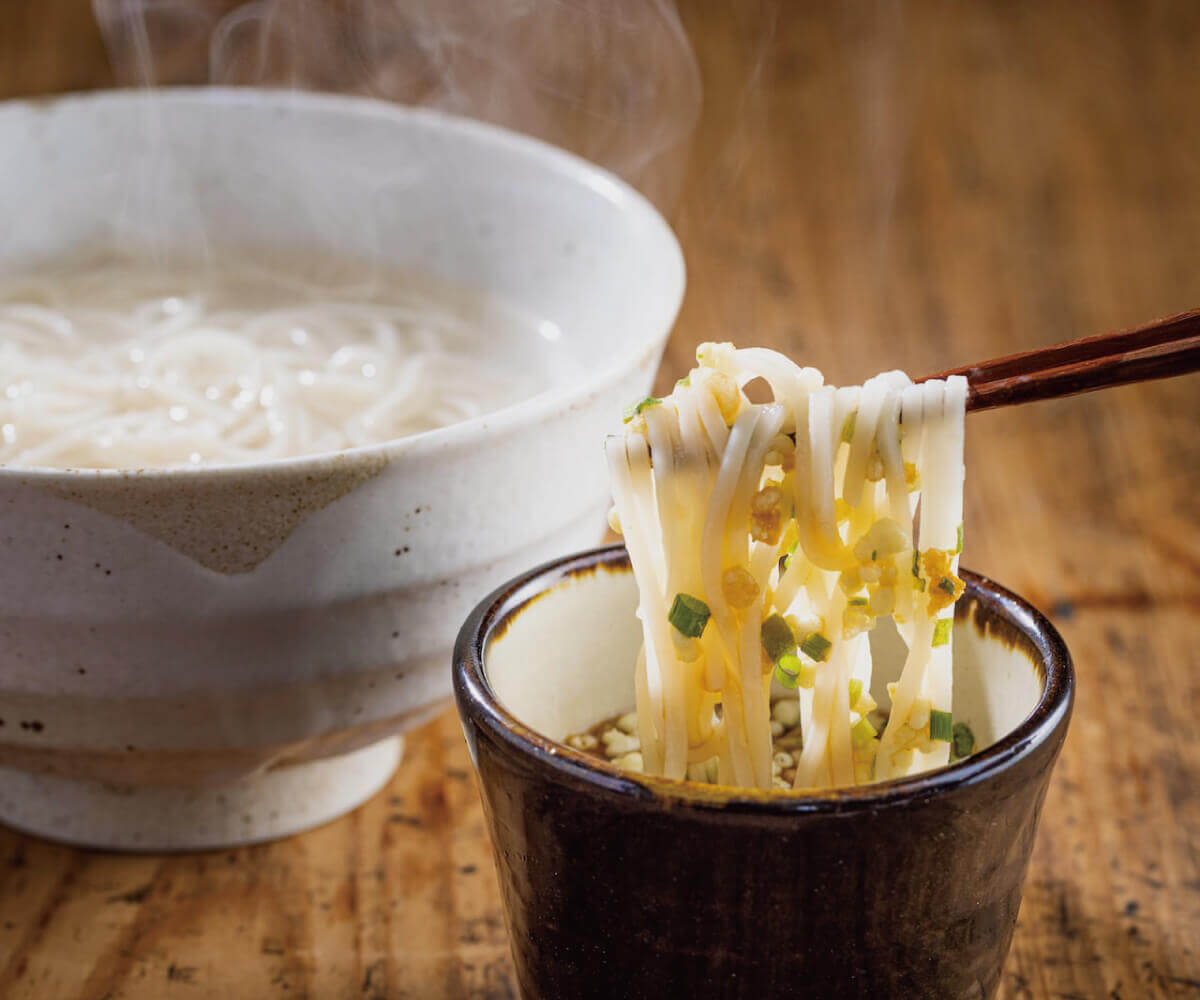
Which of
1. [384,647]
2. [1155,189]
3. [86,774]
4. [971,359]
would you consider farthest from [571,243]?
[1155,189]

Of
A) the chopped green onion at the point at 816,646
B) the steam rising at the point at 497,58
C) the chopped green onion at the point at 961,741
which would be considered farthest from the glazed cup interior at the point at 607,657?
the steam rising at the point at 497,58

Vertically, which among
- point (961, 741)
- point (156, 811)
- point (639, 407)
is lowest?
point (156, 811)

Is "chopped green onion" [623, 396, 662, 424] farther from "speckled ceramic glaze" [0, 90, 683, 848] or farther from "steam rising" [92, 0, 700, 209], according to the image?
"steam rising" [92, 0, 700, 209]

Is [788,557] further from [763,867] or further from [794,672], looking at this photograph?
[763,867]

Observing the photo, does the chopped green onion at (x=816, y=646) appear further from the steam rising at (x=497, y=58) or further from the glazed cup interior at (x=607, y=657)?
the steam rising at (x=497, y=58)

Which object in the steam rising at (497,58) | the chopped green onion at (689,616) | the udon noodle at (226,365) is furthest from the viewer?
the steam rising at (497,58)

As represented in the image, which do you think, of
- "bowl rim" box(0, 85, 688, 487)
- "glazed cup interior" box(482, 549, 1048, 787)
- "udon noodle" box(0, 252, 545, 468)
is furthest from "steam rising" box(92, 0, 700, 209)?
"glazed cup interior" box(482, 549, 1048, 787)

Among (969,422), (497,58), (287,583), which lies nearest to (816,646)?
(287,583)

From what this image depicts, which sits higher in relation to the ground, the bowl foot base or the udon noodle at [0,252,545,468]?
the udon noodle at [0,252,545,468]
